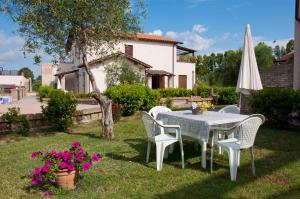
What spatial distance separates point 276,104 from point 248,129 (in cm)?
483

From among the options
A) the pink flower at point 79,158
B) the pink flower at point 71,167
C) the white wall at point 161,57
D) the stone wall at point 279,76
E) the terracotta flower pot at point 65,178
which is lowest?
the terracotta flower pot at point 65,178

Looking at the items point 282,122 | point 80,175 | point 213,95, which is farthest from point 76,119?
point 213,95

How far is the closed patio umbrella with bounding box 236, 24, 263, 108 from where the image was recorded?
9422 millimetres

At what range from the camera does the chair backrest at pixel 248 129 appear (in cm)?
504

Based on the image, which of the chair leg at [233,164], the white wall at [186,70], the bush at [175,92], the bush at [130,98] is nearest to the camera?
the chair leg at [233,164]

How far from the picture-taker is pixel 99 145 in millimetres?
7609

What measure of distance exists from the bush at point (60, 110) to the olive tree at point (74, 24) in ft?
5.63

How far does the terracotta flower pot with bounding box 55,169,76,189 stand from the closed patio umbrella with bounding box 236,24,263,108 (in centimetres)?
653

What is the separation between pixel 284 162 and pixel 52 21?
6334 millimetres

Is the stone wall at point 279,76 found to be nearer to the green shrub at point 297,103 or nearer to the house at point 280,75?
the house at point 280,75

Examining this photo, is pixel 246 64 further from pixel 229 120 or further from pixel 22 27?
pixel 22 27

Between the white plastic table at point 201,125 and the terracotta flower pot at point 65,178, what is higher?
the white plastic table at point 201,125

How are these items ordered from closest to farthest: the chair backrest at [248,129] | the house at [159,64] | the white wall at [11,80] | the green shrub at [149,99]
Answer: the chair backrest at [248,129] → the green shrub at [149,99] → the house at [159,64] → the white wall at [11,80]

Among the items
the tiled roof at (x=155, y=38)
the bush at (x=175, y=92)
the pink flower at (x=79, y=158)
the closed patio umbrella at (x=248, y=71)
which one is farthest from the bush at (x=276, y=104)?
the tiled roof at (x=155, y=38)
